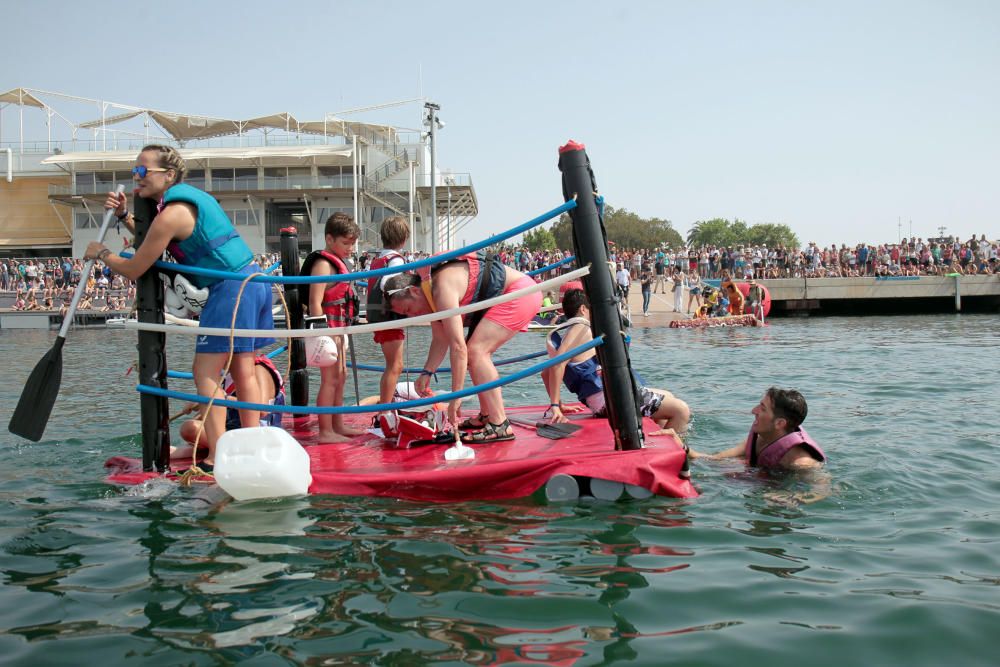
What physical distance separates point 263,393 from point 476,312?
6.27 feet

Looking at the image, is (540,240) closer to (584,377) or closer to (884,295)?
(884,295)

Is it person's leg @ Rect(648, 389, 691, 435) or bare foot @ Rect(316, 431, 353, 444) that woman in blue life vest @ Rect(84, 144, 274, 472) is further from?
person's leg @ Rect(648, 389, 691, 435)

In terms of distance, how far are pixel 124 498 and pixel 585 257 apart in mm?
3380

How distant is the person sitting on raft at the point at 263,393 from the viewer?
609cm

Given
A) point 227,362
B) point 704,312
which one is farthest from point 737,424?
point 704,312

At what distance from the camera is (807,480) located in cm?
555

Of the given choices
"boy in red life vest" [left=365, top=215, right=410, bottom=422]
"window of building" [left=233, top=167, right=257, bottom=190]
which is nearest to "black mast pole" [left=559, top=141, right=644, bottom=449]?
"boy in red life vest" [left=365, top=215, right=410, bottom=422]

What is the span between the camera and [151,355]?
5090mm

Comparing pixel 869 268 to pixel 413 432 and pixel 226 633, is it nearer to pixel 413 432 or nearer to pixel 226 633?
pixel 413 432

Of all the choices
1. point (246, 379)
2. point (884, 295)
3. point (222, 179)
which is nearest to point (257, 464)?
point (246, 379)

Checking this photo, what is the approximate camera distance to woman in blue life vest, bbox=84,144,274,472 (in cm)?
A: 493

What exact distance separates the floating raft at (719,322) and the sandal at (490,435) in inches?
732

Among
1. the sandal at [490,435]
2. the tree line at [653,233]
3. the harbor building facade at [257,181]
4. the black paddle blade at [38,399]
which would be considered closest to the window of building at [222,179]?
the harbor building facade at [257,181]

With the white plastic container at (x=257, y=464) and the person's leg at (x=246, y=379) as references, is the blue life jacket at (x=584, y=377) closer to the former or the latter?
the person's leg at (x=246, y=379)
